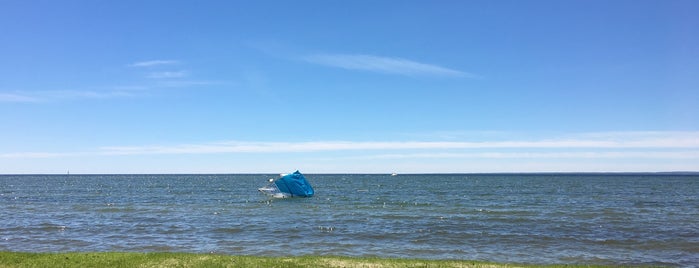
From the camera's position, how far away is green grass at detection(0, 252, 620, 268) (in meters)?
Answer: 14.1

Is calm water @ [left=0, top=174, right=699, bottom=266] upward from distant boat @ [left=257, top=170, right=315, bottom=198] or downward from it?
downward

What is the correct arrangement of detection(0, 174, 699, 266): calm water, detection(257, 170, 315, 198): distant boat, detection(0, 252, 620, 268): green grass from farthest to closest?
detection(257, 170, 315, 198): distant boat, detection(0, 174, 699, 266): calm water, detection(0, 252, 620, 268): green grass

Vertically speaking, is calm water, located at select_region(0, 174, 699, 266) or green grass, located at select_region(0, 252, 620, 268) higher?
green grass, located at select_region(0, 252, 620, 268)

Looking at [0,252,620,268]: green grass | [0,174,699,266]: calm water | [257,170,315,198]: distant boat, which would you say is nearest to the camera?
[0,252,620,268]: green grass

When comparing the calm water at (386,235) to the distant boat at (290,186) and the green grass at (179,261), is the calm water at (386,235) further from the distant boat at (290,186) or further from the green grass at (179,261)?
the distant boat at (290,186)

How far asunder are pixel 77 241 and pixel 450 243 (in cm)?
1683

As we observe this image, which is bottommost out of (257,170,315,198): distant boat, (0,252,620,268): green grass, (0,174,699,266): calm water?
(0,174,699,266): calm water

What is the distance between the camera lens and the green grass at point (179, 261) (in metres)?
14.1

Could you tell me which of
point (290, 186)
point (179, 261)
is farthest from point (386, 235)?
point (290, 186)

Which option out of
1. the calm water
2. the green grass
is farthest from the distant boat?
the green grass

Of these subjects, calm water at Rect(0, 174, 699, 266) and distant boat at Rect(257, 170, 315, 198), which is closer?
calm water at Rect(0, 174, 699, 266)

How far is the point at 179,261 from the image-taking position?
1449 cm

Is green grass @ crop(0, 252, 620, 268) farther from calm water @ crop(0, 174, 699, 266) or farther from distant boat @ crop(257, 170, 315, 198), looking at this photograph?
distant boat @ crop(257, 170, 315, 198)

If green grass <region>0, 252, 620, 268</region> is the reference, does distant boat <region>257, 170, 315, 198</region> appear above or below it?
above
